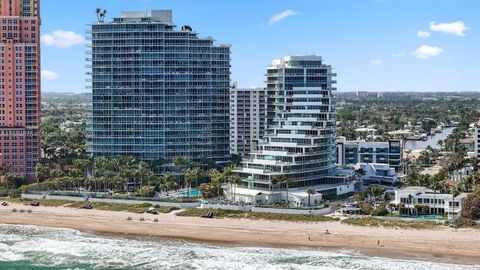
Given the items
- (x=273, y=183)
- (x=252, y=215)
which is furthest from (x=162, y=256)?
(x=273, y=183)

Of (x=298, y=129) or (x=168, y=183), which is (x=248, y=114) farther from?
(x=168, y=183)

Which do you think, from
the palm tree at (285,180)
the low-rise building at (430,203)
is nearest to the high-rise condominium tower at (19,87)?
the palm tree at (285,180)

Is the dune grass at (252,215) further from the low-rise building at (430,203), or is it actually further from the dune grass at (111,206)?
the low-rise building at (430,203)

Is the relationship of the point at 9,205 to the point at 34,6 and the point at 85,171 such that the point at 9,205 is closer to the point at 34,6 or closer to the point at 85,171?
the point at 85,171

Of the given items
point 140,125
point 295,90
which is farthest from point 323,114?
point 140,125

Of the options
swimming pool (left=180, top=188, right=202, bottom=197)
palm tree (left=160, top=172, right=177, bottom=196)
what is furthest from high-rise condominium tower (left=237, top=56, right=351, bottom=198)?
Answer: palm tree (left=160, top=172, right=177, bottom=196)

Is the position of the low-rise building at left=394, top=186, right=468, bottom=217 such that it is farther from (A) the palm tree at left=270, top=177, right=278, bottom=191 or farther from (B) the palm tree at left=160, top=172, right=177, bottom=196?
(B) the palm tree at left=160, top=172, right=177, bottom=196
